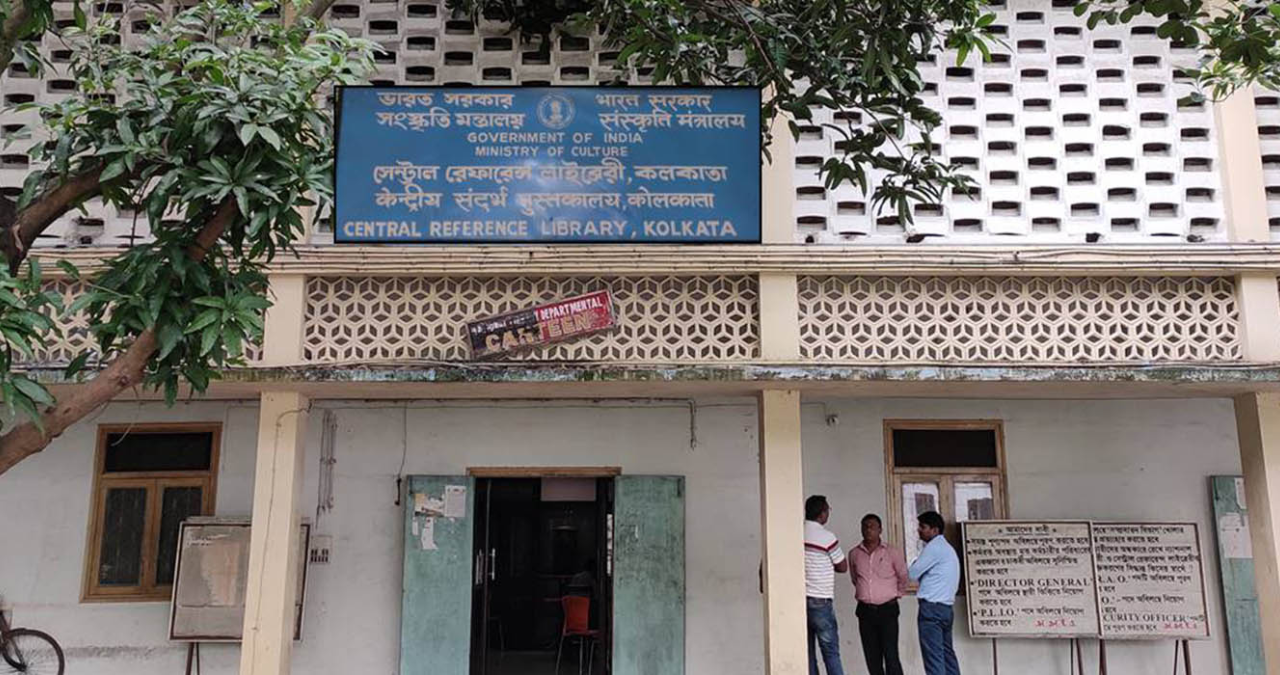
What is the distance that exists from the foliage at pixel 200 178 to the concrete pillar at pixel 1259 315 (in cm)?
572

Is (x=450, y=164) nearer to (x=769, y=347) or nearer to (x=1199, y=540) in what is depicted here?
(x=769, y=347)

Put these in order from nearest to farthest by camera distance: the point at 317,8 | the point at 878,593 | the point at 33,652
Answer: the point at 317,8 < the point at 878,593 < the point at 33,652

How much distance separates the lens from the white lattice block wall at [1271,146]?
7.10 m

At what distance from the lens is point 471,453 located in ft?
28.1

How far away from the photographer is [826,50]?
6262 millimetres

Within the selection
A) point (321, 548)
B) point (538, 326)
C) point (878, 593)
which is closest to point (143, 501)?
point (321, 548)

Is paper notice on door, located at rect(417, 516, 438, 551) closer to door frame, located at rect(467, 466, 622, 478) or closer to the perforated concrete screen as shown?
door frame, located at rect(467, 466, 622, 478)

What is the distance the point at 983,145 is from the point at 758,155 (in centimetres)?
203

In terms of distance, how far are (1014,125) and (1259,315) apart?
200cm

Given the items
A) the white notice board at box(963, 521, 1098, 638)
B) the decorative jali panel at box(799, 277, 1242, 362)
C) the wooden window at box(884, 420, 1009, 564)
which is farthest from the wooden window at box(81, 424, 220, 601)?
the white notice board at box(963, 521, 1098, 638)

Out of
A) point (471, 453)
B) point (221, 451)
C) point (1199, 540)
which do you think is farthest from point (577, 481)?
point (1199, 540)

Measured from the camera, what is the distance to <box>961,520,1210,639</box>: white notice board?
801cm

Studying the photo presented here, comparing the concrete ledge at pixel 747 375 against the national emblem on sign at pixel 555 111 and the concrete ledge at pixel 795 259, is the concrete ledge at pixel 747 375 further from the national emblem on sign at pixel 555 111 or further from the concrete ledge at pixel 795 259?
the national emblem on sign at pixel 555 111

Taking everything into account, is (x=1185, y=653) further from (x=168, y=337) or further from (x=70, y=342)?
(x=70, y=342)
